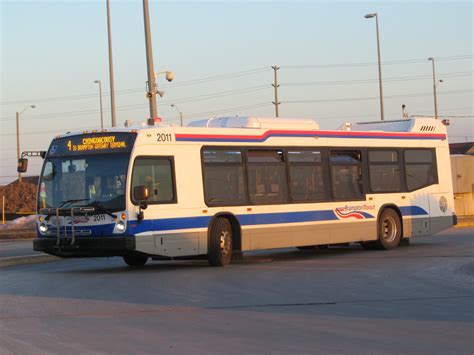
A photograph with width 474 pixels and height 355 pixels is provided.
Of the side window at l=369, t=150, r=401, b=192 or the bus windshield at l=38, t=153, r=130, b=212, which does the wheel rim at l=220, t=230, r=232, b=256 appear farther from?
the side window at l=369, t=150, r=401, b=192

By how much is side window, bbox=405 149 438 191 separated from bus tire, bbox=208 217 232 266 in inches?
269

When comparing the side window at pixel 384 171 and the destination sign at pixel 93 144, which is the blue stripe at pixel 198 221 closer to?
the destination sign at pixel 93 144

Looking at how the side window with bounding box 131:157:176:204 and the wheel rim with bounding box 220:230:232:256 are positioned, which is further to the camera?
the wheel rim with bounding box 220:230:232:256

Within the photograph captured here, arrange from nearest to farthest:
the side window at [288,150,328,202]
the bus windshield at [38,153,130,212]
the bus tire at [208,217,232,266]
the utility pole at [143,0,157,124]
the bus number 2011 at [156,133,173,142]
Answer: the bus windshield at [38,153,130,212]
the bus number 2011 at [156,133,173,142]
the bus tire at [208,217,232,266]
the side window at [288,150,328,202]
the utility pole at [143,0,157,124]

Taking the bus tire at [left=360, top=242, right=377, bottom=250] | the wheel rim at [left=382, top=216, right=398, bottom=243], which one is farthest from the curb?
the wheel rim at [left=382, top=216, right=398, bottom=243]

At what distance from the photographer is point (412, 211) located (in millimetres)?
24344

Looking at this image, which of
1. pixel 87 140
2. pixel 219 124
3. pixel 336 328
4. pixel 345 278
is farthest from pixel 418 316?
pixel 219 124

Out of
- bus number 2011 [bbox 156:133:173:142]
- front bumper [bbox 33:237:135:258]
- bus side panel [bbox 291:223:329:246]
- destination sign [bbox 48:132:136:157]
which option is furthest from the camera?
bus side panel [bbox 291:223:329:246]

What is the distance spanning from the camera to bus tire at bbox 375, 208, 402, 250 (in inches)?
922

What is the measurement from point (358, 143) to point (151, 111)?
851cm

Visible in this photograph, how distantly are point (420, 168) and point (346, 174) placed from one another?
10.3 ft

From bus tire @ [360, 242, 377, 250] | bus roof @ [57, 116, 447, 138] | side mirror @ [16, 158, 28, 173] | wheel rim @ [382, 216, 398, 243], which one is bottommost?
bus tire @ [360, 242, 377, 250]

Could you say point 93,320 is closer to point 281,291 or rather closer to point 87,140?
point 281,291

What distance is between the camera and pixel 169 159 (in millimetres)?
18750
